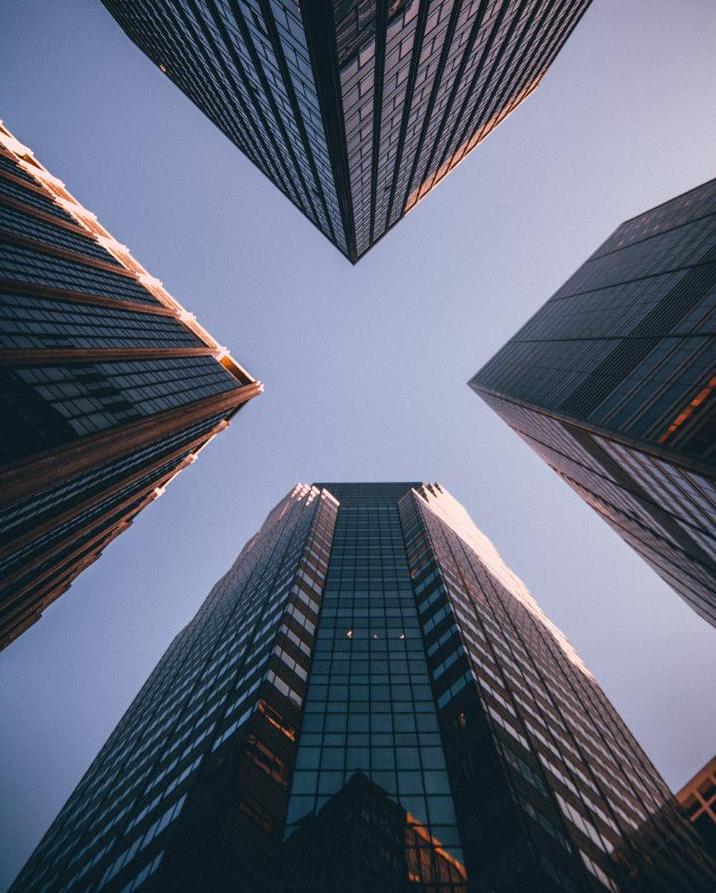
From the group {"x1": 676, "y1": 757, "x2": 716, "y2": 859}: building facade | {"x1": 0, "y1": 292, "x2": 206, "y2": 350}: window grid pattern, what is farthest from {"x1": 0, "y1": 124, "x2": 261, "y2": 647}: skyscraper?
{"x1": 676, "y1": 757, "x2": 716, "y2": 859}: building facade

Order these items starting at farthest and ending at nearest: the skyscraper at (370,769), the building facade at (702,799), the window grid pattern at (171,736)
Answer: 1. the building facade at (702,799)
2. the window grid pattern at (171,736)
3. the skyscraper at (370,769)

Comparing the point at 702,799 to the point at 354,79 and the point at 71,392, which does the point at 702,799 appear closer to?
the point at 354,79

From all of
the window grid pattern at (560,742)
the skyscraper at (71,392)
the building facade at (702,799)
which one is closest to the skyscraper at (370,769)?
the window grid pattern at (560,742)

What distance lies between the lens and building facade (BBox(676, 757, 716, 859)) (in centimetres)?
3853

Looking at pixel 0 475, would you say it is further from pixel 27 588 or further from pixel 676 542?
pixel 676 542

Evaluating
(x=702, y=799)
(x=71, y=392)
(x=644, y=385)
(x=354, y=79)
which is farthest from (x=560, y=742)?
(x=354, y=79)

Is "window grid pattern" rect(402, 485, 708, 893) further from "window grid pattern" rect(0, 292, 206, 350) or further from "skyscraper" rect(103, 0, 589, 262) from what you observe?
"window grid pattern" rect(0, 292, 206, 350)

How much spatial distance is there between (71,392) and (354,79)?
1121 inches

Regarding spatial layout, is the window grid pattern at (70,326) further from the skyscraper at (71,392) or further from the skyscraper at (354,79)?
the skyscraper at (354,79)

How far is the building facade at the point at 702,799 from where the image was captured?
126ft

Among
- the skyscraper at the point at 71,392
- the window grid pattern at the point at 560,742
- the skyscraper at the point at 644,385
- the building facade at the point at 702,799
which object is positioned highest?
the skyscraper at the point at 71,392

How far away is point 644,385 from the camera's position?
32.4m

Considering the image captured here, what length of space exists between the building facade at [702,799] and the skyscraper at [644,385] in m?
15.9

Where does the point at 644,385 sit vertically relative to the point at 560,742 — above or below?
above
